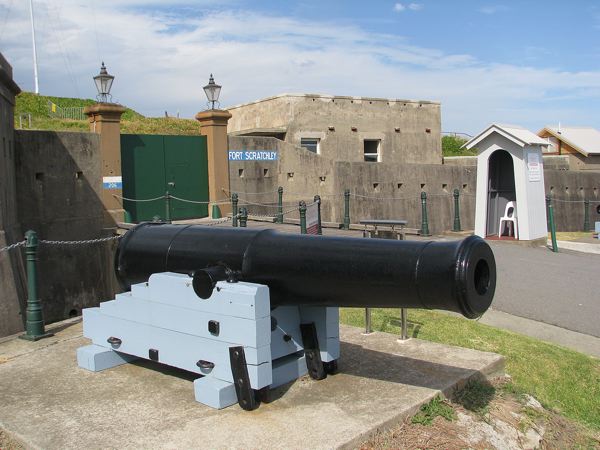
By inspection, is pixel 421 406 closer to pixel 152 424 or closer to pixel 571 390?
pixel 152 424

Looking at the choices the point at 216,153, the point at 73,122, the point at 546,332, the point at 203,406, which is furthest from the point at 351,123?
the point at 203,406

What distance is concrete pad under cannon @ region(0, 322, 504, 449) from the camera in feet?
11.0

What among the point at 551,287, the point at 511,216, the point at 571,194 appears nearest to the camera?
the point at 551,287

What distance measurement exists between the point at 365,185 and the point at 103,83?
8805 mm

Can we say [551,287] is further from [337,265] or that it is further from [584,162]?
[584,162]

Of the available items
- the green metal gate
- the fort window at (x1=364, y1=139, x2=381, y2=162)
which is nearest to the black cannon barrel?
the green metal gate

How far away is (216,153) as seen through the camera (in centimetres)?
1609

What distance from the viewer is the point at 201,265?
4.09 metres

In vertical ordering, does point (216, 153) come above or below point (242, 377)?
above

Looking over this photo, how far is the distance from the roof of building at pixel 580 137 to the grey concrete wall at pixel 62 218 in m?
23.7

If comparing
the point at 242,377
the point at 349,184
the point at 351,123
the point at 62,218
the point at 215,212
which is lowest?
the point at 242,377

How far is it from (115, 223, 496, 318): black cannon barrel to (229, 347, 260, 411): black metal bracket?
393 mm

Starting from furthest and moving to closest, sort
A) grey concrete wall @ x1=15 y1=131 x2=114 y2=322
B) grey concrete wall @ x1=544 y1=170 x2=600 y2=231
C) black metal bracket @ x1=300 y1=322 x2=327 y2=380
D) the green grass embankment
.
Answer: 1. the green grass embankment
2. grey concrete wall @ x1=544 y1=170 x2=600 y2=231
3. grey concrete wall @ x1=15 y1=131 x2=114 y2=322
4. black metal bracket @ x1=300 y1=322 x2=327 y2=380

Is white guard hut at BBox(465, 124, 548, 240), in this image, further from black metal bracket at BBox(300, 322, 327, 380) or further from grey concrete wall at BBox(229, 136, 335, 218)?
black metal bracket at BBox(300, 322, 327, 380)
